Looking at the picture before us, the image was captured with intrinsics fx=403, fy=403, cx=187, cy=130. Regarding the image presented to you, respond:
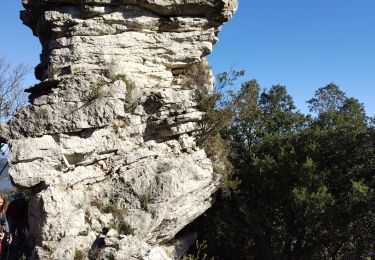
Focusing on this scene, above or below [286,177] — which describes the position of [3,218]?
below

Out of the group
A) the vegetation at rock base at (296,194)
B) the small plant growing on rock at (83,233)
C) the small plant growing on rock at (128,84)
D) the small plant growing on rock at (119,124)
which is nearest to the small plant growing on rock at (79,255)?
the small plant growing on rock at (83,233)

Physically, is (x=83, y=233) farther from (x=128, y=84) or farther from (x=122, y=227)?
(x=128, y=84)

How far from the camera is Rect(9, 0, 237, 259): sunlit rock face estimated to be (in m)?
10.6

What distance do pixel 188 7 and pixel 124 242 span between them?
8.43 metres

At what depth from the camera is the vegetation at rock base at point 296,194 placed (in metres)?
14.6

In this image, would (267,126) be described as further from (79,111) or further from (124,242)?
(124,242)

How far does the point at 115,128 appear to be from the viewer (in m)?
12.4

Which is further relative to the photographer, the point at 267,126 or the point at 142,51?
the point at 267,126

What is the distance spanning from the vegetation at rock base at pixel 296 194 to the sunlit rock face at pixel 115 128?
6.81 feet

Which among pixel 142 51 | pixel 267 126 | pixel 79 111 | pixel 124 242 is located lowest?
pixel 124 242

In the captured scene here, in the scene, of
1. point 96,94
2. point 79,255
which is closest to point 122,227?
point 79,255

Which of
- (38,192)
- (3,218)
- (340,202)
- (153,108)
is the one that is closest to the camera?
(3,218)

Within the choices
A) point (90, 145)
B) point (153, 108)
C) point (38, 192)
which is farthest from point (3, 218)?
point (153, 108)

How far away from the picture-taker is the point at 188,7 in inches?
551
